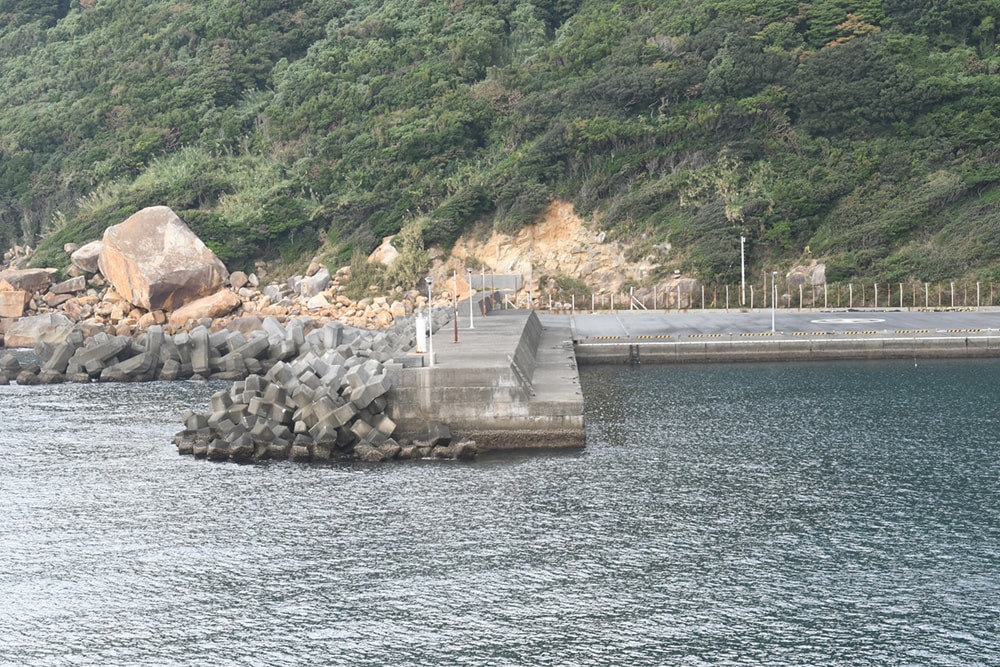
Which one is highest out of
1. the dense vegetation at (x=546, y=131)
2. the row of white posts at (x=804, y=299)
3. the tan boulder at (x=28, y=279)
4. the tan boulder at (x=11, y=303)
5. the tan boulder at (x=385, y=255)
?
the dense vegetation at (x=546, y=131)

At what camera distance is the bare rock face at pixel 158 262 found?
60844 mm

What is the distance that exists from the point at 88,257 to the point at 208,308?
33.7ft

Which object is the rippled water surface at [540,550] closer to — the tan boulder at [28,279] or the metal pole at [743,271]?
the metal pole at [743,271]

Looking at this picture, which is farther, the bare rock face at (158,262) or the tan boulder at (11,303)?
the tan boulder at (11,303)

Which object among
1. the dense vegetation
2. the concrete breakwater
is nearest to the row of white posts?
the dense vegetation

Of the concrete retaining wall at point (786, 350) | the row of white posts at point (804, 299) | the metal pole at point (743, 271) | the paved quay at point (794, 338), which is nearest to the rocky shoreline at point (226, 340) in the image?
the concrete retaining wall at point (786, 350)

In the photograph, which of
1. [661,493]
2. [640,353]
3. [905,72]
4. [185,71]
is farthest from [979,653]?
[185,71]

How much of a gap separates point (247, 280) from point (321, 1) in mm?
34943

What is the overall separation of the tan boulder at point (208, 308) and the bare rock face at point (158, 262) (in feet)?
3.16

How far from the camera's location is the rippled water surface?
697 inches

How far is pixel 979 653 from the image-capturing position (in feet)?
54.9

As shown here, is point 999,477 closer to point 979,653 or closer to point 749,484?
point 749,484

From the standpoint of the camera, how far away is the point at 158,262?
202 feet

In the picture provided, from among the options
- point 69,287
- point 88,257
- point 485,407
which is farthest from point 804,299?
point 69,287
